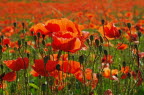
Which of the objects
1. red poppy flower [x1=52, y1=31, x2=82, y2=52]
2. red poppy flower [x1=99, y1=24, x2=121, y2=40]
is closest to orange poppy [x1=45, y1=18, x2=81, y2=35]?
red poppy flower [x1=52, y1=31, x2=82, y2=52]

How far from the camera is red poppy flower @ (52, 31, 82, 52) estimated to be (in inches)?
51.8

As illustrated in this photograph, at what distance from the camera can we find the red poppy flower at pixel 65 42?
4.32ft

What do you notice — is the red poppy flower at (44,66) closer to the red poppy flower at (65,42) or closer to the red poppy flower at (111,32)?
the red poppy flower at (65,42)

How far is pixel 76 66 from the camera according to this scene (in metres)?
1.59

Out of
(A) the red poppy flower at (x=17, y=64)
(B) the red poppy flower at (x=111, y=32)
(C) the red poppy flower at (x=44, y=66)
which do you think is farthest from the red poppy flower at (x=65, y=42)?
(B) the red poppy flower at (x=111, y=32)

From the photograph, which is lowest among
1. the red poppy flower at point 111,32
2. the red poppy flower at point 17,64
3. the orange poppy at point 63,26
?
the red poppy flower at point 17,64

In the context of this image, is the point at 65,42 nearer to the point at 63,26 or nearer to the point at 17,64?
the point at 63,26

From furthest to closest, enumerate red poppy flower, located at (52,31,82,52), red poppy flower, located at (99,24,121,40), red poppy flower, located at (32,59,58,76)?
red poppy flower, located at (99,24,121,40) < red poppy flower, located at (32,59,58,76) < red poppy flower, located at (52,31,82,52)

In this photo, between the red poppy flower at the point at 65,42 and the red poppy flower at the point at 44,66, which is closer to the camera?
the red poppy flower at the point at 65,42

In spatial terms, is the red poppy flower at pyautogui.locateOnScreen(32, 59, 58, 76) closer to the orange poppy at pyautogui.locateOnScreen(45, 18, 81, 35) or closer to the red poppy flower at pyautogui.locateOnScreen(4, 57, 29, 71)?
the red poppy flower at pyautogui.locateOnScreen(4, 57, 29, 71)

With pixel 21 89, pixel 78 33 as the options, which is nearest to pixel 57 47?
pixel 78 33

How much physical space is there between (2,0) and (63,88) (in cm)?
2048

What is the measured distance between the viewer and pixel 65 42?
133 cm

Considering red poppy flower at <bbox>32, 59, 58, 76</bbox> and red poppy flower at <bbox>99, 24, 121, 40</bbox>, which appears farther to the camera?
red poppy flower at <bbox>99, 24, 121, 40</bbox>
